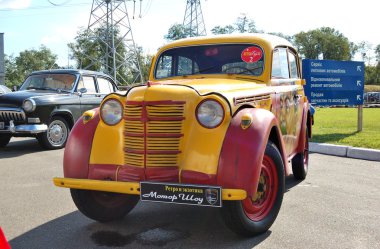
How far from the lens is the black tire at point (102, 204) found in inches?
160

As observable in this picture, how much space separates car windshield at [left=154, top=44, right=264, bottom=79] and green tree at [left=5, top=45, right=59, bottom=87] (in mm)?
87357

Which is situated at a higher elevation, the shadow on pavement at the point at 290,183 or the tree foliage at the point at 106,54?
the tree foliage at the point at 106,54

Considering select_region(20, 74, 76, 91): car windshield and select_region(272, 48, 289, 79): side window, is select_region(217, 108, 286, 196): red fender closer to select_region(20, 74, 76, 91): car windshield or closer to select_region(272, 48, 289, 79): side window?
select_region(272, 48, 289, 79): side window

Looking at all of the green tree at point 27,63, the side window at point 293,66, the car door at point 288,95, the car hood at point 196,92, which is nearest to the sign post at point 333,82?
the side window at point 293,66

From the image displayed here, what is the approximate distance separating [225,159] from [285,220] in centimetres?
129

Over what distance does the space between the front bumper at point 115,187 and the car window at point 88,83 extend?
684 cm

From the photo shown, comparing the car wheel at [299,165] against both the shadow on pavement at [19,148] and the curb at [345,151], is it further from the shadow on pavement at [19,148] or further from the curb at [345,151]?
the shadow on pavement at [19,148]

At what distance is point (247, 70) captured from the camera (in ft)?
16.1

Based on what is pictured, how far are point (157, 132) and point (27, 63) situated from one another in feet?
327

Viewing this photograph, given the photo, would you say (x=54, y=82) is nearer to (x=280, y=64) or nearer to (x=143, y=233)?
(x=280, y=64)

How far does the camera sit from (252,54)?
4.96 m

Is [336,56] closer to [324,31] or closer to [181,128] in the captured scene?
[324,31]

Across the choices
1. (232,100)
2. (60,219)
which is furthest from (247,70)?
(60,219)

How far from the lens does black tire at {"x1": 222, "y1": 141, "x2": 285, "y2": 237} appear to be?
11.6 ft
